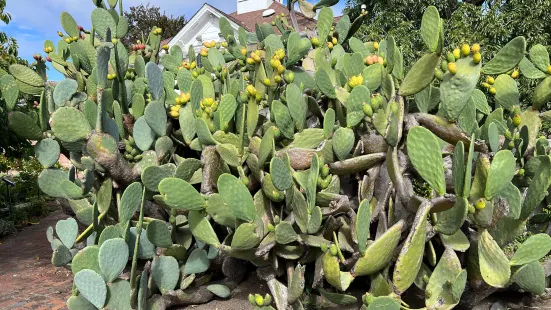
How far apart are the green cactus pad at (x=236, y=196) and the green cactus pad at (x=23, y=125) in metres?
1.55

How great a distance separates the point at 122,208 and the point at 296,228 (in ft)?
3.07

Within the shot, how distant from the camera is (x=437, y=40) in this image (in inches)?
70.2

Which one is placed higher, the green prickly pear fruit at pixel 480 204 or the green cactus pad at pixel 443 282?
the green prickly pear fruit at pixel 480 204

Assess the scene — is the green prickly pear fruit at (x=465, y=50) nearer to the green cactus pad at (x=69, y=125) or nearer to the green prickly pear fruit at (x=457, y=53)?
the green prickly pear fruit at (x=457, y=53)

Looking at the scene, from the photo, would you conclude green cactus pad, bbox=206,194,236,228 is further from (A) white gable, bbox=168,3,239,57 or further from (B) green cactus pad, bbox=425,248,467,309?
(A) white gable, bbox=168,3,239,57

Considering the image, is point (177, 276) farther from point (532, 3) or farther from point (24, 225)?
point (532, 3)

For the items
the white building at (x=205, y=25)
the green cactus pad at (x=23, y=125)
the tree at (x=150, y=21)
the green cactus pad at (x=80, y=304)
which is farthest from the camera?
the tree at (x=150, y=21)

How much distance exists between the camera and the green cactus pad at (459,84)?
1.80 m

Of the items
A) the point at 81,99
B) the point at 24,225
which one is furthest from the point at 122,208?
the point at 24,225

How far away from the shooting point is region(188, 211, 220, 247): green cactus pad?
2283 mm

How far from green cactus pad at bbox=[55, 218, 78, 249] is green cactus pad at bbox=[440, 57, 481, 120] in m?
2.32

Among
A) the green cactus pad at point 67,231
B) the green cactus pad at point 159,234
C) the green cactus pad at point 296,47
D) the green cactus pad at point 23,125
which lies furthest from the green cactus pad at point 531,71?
the green cactus pad at point 23,125

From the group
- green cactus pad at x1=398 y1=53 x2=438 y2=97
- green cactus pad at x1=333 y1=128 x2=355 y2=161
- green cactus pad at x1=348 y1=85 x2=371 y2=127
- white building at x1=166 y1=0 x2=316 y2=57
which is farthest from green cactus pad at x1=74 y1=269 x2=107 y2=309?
white building at x1=166 y1=0 x2=316 y2=57

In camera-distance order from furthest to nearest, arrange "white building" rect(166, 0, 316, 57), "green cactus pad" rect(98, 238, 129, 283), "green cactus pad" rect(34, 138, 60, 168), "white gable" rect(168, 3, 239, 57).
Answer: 1. "white gable" rect(168, 3, 239, 57)
2. "white building" rect(166, 0, 316, 57)
3. "green cactus pad" rect(34, 138, 60, 168)
4. "green cactus pad" rect(98, 238, 129, 283)
